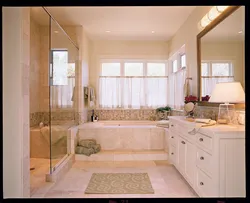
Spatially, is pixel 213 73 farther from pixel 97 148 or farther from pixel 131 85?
pixel 131 85

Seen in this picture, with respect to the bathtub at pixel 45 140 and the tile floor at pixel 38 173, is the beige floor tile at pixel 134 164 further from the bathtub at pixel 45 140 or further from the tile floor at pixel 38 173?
the tile floor at pixel 38 173

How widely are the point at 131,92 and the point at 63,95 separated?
1984 mm

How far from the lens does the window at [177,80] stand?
4177 millimetres

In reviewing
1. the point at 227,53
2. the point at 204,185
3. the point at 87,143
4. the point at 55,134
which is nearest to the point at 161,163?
the point at 87,143

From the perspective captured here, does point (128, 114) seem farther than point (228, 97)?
Yes

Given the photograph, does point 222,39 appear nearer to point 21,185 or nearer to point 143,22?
point 143,22

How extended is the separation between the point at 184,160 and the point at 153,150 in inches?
49.3

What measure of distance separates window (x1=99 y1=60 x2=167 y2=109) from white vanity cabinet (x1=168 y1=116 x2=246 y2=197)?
107 inches

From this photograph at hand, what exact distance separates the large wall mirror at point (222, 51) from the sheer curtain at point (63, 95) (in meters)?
2.22

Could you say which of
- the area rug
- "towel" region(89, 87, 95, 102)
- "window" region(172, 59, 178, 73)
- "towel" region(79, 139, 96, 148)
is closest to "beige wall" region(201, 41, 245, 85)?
the area rug

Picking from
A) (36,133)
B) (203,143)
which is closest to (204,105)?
(203,143)

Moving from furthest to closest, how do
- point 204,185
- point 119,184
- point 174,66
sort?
point 174,66, point 119,184, point 204,185

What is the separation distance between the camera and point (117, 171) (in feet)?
10.1

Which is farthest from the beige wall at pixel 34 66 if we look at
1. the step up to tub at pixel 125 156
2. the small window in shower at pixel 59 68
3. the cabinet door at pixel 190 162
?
the cabinet door at pixel 190 162
